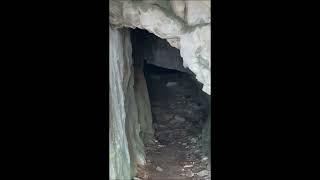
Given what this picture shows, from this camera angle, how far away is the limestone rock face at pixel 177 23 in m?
5.66

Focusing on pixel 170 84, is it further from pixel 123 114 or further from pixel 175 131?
pixel 123 114

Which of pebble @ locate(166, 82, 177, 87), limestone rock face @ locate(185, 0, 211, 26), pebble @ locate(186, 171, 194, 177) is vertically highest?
limestone rock face @ locate(185, 0, 211, 26)

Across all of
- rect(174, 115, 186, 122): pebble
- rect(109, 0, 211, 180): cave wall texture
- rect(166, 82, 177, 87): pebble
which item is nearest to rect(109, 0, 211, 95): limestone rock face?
rect(109, 0, 211, 180): cave wall texture

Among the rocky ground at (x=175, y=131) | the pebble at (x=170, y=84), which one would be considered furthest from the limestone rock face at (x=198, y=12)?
the pebble at (x=170, y=84)

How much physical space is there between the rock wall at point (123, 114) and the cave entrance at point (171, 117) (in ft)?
0.75

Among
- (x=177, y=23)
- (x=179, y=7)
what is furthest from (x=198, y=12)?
(x=177, y=23)

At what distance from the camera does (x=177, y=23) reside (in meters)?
5.85

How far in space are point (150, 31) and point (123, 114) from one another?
110 centimetres

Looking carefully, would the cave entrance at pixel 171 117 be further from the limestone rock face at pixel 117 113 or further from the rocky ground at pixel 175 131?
the limestone rock face at pixel 117 113

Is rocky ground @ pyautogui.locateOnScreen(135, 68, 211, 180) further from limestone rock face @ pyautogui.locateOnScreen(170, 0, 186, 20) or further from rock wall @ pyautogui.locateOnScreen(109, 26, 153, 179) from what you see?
limestone rock face @ pyautogui.locateOnScreen(170, 0, 186, 20)

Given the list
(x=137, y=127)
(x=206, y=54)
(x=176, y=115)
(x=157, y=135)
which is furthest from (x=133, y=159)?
(x=176, y=115)

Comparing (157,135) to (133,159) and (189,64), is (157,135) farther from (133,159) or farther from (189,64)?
(189,64)

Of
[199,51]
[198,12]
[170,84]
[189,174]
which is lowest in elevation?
[189,174]

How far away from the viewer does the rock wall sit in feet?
19.9
